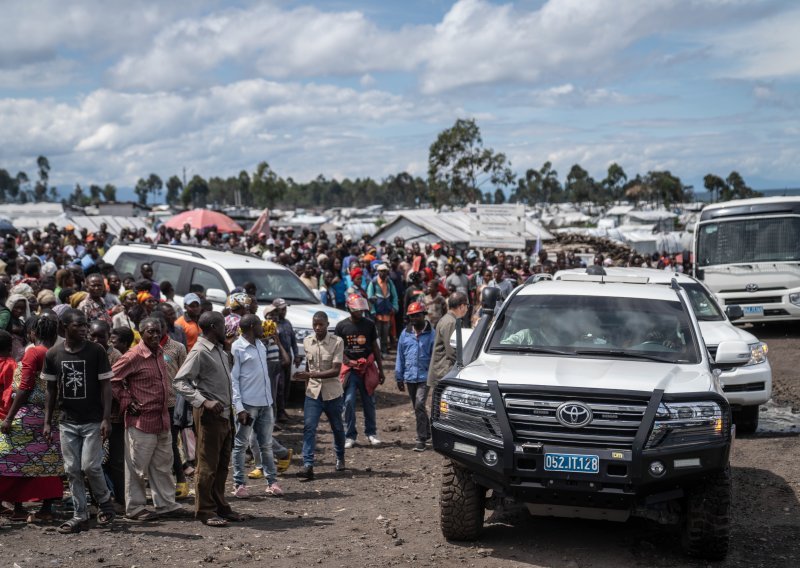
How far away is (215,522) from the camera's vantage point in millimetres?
7824

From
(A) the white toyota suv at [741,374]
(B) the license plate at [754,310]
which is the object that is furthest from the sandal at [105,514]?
(B) the license plate at [754,310]

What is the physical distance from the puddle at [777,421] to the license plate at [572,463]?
245 inches

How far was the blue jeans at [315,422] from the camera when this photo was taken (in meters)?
9.93

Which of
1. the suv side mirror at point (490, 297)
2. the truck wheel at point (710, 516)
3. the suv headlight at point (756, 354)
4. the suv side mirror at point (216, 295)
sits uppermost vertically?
the suv side mirror at point (490, 297)

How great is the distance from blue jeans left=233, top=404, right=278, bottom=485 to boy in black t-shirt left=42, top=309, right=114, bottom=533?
1538 millimetres

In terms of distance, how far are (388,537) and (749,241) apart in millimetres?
14909

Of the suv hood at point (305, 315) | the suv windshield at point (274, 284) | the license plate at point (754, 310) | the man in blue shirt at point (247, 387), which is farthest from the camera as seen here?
the license plate at point (754, 310)

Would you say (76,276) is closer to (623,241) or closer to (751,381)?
(751,381)

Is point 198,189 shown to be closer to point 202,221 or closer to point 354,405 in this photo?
point 202,221

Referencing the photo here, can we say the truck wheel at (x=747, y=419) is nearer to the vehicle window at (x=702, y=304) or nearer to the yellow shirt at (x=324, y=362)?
the vehicle window at (x=702, y=304)

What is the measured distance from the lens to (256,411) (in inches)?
356

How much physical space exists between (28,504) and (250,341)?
250cm

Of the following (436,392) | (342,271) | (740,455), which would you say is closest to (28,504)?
(436,392)

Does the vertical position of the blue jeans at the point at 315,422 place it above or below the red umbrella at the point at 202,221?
below
